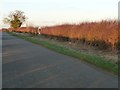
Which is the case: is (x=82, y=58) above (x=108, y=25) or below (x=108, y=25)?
below

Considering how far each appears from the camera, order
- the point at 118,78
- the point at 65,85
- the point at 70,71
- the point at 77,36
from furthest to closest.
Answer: the point at 77,36 < the point at 70,71 < the point at 118,78 < the point at 65,85

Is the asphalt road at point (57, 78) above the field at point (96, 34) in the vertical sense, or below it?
below

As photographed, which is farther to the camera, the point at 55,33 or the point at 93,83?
the point at 55,33

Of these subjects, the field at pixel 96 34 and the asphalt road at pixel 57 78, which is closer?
the asphalt road at pixel 57 78

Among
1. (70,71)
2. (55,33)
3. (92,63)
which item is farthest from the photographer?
(55,33)

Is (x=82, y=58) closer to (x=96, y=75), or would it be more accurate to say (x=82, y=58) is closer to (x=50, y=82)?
(x=96, y=75)

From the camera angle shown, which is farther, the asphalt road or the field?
the field

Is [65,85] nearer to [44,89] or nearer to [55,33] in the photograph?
[44,89]

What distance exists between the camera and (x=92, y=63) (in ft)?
42.6

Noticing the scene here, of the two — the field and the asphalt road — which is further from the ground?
the field

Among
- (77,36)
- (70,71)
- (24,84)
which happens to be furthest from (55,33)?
(24,84)

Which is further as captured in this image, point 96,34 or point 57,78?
point 96,34

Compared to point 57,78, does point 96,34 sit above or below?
above

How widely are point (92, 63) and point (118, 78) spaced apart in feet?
12.1
